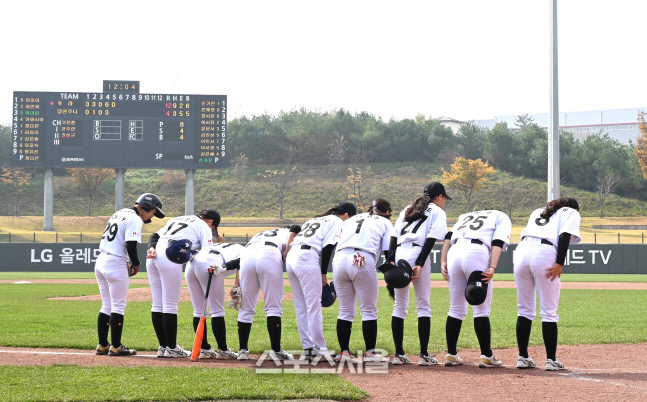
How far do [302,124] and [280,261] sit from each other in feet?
216

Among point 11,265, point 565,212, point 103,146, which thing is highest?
point 103,146

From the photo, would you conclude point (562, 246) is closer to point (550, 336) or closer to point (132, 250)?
point (550, 336)

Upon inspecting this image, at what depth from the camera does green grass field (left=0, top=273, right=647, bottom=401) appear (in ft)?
19.3

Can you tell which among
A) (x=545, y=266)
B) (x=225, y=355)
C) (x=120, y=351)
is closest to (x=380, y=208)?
(x=545, y=266)

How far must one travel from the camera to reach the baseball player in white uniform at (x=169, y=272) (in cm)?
782

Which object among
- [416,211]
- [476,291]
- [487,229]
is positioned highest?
[416,211]

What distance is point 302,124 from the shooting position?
73062mm

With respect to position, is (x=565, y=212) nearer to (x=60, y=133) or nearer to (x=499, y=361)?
(x=499, y=361)

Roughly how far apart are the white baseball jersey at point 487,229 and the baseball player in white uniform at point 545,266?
229mm

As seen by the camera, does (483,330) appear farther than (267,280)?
No

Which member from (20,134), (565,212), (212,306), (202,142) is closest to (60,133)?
(20,134)

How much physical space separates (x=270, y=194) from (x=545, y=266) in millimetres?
55448

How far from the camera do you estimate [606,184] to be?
200ft

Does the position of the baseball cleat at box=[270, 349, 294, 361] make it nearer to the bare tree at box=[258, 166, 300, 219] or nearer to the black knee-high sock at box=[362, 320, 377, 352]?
the black knee-high sock at box=[362, 320, 377, 352]
